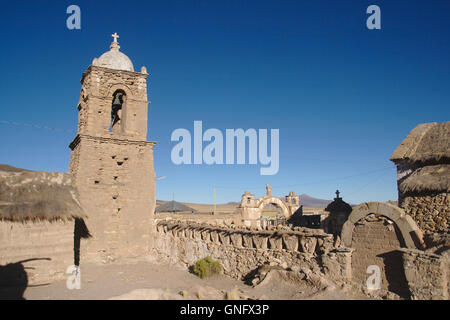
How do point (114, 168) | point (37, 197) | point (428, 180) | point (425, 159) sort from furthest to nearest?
point (114, 168) < point (37, 197) < point (425, 159) < point (428, 180)

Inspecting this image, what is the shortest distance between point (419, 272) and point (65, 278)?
11.0m

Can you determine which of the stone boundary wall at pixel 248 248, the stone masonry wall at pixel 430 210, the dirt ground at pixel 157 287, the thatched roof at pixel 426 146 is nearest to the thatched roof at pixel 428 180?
the stone masonry wall at pixel 430 210

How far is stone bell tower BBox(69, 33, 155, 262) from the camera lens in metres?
16.2

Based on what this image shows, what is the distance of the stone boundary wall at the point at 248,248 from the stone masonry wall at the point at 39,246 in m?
4.82

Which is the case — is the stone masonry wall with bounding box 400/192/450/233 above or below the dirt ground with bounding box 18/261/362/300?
above

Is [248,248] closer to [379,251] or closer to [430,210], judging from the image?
[379,251]

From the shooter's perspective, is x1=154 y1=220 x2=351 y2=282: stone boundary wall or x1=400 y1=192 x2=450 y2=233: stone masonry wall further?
x1=400 y1=192 x2=450 y2=233: stone masonry wall

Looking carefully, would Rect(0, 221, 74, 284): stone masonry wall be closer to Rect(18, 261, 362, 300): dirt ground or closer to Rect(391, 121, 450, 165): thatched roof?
Rect(18, 261, 362, 300): dirt ground

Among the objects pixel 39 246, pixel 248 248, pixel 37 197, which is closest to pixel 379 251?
pixel 248 248

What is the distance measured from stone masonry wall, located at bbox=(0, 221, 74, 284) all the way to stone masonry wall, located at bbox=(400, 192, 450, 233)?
452 inches

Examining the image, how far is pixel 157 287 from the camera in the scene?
1159 centimetres

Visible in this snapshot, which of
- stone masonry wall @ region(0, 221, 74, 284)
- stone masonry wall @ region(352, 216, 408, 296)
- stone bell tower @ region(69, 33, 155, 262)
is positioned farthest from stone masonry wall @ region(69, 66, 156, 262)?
stone masonry wall @ region(352, 216, 408, 296)

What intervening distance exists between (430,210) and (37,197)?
42.7 ft

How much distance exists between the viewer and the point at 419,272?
7922 mm
